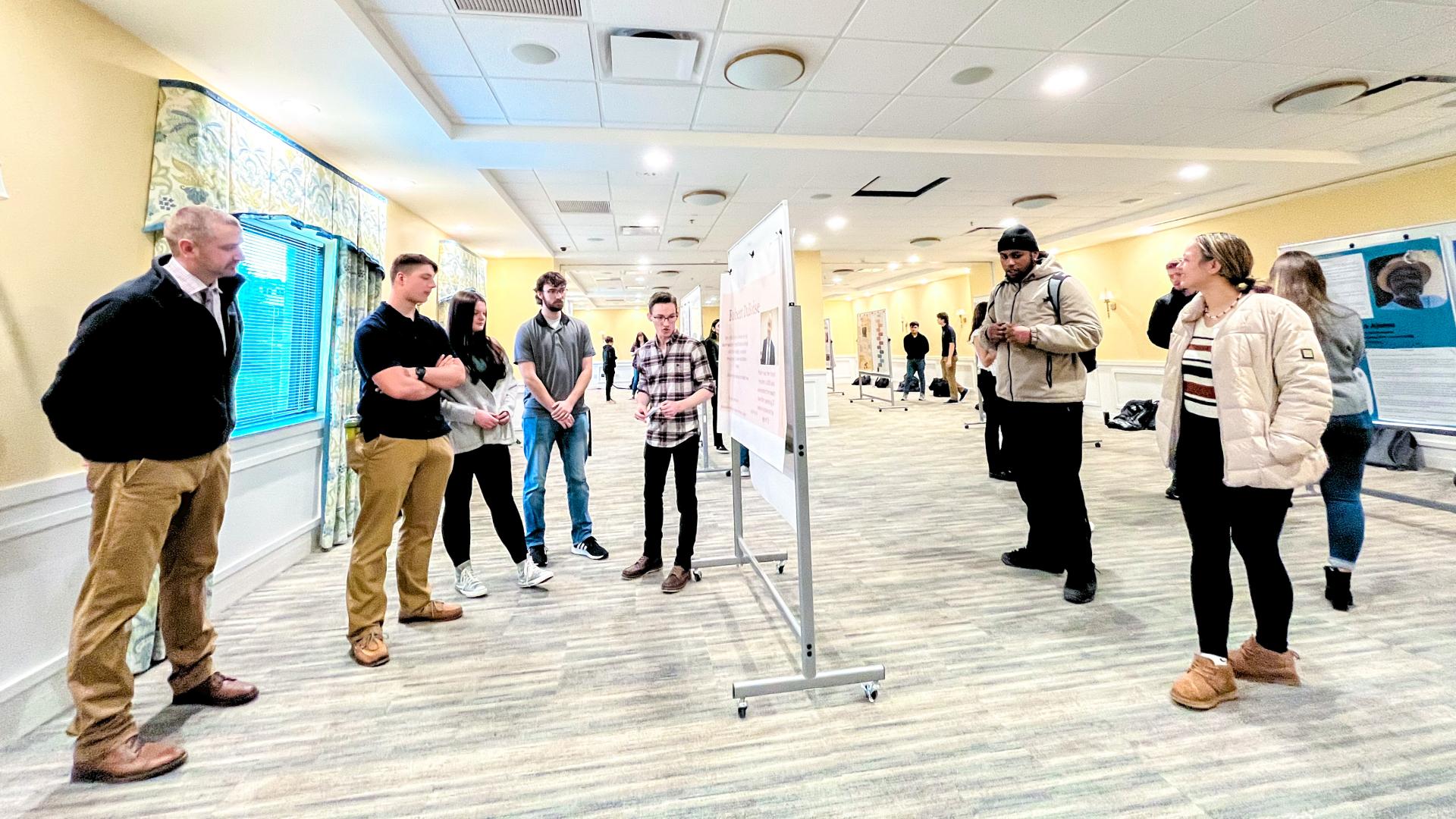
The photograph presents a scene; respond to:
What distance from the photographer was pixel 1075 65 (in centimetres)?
335

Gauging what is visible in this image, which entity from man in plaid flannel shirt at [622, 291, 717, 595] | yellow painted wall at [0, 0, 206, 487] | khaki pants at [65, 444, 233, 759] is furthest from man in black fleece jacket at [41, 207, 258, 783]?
man in plaid flannel shirt at [622, 291, 717, 595]

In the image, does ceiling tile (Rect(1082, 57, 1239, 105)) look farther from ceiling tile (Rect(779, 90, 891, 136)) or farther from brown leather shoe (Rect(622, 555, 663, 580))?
brown leather shoe (Rect(622, 555, 663, 580))

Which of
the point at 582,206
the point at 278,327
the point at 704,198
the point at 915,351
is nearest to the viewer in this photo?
the point at 278,327

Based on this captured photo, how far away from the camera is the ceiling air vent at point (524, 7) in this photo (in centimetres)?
261

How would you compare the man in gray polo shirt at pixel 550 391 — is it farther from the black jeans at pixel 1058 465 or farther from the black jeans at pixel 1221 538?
the black jeans at pixel 1221 538

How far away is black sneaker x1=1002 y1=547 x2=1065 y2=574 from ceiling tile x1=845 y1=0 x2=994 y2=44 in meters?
2.82

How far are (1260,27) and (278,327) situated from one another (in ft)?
19.7

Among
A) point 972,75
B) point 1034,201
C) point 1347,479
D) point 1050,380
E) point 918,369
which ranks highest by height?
point 1034,201

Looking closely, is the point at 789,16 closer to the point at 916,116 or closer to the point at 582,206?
the point at 916,116

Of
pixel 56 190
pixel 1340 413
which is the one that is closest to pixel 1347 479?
pixel 1340 413

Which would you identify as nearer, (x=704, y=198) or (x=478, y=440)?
(x=478, y=440)

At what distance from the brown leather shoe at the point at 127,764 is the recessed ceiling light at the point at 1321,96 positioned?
683 centimetres

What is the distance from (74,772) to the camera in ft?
5.01

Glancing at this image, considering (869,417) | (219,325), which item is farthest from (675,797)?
(869,417)
